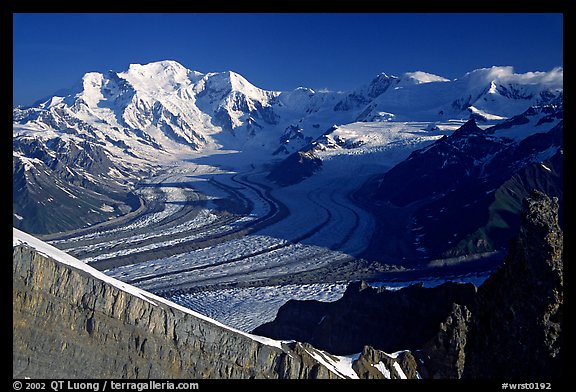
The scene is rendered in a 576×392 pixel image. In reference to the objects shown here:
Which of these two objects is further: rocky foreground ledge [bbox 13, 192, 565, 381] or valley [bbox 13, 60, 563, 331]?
valley [bbox 13, 60, 563, 331]

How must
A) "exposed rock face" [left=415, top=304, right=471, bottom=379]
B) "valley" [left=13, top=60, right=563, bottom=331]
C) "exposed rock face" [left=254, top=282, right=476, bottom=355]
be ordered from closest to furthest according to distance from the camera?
"exposed rock face" [left=415, top=304, right=471, bottom=379] → "exposed rock face" [left=254, top=282, right=476, bottom=355] → "valley" [left=13, top=60, right=563, bottom=331]

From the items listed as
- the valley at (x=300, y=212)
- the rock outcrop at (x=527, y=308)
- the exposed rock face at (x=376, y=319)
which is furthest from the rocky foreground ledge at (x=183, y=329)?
the valley at (x=300, y=212)

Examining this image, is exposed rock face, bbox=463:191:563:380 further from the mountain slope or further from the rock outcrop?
the mountain slope

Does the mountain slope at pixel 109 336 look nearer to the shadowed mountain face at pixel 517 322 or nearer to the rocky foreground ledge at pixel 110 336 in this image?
the rocky foreground ledge at pixel 110 336

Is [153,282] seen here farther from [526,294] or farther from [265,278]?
[526,294]

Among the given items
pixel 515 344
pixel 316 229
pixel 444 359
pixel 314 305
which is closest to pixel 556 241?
pixel 515 344

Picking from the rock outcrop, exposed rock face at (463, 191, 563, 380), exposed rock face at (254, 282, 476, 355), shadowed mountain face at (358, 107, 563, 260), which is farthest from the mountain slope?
shadowed mountain face at (358, 107, 563, 260)
